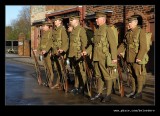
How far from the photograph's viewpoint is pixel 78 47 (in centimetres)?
982

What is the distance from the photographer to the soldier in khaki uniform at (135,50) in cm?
888

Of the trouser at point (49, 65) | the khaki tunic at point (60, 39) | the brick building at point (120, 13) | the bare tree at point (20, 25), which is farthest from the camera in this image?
the bare tree at point (20, 25)

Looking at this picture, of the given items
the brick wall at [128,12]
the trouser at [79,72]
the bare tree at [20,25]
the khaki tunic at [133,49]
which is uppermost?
the bare tree at [20,25]

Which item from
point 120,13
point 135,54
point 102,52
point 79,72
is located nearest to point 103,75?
point 102,52

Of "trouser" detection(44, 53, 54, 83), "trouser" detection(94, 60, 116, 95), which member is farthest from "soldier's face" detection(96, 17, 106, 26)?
"trouser" detection(44, 53, 54, 83)

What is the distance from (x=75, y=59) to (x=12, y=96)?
6.29ft

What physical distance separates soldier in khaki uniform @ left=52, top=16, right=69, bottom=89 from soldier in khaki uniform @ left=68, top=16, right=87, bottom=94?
0.34 metres

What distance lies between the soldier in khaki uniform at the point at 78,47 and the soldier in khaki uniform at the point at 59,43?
1.11ft

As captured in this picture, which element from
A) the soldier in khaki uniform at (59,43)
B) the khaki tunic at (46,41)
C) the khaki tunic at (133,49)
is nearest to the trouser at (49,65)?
the soldier in khaki uniform at (59,43)

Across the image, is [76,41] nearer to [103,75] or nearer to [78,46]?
[78,46]

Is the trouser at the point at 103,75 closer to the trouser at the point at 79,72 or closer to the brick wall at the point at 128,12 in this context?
the trouser at the point at 79,72
